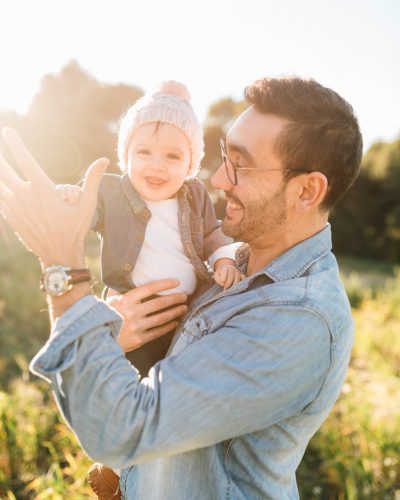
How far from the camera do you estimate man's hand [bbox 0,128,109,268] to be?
1.40 metres

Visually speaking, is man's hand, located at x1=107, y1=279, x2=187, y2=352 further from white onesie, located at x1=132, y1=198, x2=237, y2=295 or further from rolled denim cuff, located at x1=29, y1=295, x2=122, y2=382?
rolled denim cuff, located at x1=29, y1=295, x2=122, y2=382

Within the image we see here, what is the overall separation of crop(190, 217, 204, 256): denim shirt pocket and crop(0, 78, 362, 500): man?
0.42 m

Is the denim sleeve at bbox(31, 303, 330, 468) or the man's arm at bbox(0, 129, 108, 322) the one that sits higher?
the man's arm at bbox(0, 129, 108, 322)

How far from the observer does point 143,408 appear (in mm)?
1268

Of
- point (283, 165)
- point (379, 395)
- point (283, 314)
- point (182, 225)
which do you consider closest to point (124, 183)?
point (182, 225)

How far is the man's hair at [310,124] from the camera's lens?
1.89 metres

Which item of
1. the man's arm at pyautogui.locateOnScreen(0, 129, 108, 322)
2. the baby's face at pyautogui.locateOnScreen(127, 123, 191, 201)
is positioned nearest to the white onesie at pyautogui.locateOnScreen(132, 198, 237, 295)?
the baby's face at pyautogui.locateOnScreen(127, 123, 191, 201)

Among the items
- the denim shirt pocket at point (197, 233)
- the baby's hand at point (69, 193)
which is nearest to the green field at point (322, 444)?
the denim shirt pocket at point (197, 233)

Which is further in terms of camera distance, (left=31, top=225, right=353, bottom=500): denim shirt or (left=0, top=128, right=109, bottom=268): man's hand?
(left=0, top=128, right=109, bottom=268): man's hand

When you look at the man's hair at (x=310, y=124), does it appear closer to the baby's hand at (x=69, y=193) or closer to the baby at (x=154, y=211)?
the baby at (x=154, y=211)

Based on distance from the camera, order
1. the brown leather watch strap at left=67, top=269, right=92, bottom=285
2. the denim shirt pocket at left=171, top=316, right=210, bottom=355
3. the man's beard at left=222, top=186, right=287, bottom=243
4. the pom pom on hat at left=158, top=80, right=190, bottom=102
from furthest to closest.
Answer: the pom pom on hat at left=158, top=80, right=190, bottom=102
the man's beard at left=222, top=186, right=287, bottom=243
the denim shirt pocket at left=171, top=316, right=210, bottom=355
the brown leather watch strap at left=67, top=269, right=92, bottom=285

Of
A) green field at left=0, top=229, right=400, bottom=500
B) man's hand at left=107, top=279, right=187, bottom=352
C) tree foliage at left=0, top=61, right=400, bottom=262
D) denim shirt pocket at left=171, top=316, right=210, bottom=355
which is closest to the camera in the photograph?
denim shirt pocket at left=171, top=316, right=210, bottom=355

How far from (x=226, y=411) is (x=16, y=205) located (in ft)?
2.89

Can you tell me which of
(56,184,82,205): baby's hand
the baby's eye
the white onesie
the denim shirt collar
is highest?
(56,184,82,205): baby's hand
